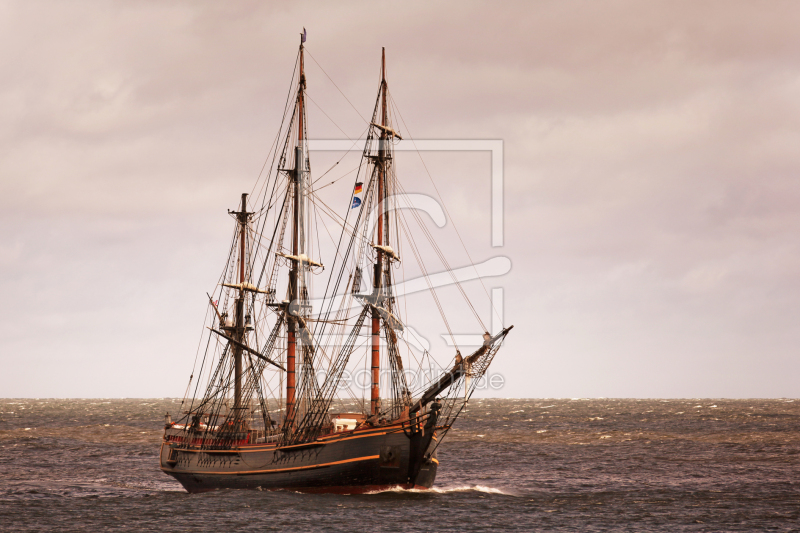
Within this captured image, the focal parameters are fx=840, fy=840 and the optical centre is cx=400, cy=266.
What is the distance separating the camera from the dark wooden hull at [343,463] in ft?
170

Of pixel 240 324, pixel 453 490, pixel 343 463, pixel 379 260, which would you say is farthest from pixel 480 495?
pixel 240 324

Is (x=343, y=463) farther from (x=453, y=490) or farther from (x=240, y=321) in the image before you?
(x=240, y=321)

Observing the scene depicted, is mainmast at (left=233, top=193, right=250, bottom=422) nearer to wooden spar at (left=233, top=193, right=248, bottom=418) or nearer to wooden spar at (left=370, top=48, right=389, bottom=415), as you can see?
wooden spar at (left=233, top=193, right=248, bottom=418)

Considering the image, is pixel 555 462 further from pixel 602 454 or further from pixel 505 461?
pixel 602 454

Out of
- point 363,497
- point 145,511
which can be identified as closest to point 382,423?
point 363,497

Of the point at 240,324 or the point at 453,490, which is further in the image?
the point at 240,324

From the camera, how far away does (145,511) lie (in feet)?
166

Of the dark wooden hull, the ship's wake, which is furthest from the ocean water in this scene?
the dark wooden hull

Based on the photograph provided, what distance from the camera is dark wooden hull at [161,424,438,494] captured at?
51.8 meters

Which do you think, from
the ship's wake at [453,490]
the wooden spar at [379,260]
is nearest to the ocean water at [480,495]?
the ship's wake at [453,490]

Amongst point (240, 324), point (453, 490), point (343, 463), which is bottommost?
point (453, 490)

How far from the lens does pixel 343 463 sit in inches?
2060

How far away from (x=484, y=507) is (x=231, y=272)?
102 ft

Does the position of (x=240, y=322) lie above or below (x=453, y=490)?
above
